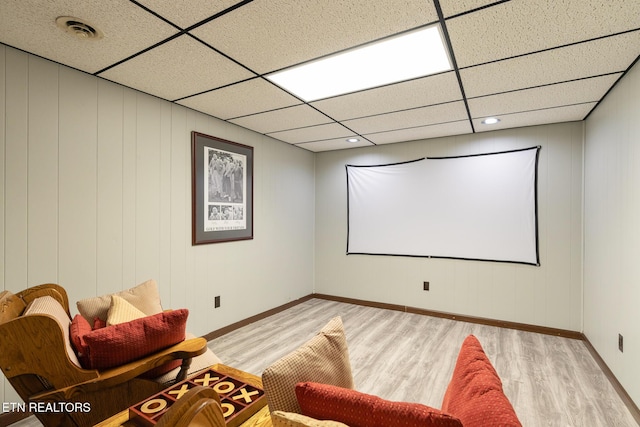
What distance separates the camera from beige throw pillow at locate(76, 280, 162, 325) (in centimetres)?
173

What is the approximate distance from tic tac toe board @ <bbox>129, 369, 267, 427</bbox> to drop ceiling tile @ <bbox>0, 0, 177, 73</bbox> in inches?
69.5

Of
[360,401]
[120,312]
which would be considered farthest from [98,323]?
[360,401]

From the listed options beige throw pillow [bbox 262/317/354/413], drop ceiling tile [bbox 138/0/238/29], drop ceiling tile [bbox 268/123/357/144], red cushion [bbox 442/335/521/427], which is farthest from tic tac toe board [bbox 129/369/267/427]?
drop ceiling tile [bbox 268/123/357/144]

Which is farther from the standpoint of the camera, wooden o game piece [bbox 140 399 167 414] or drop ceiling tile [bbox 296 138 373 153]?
drop ceiling tile [bbox 296 138 373 153]

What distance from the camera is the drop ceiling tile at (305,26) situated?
60.8 inches

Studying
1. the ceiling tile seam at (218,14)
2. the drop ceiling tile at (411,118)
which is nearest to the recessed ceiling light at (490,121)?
the drop ceiling tile at (411,118)

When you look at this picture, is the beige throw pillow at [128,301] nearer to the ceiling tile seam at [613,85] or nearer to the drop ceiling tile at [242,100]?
the drop ceiling tile at [242,100]

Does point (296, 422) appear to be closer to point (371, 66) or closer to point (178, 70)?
point (371, 66)

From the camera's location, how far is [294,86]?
8.20 feet

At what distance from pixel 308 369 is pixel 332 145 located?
384cm

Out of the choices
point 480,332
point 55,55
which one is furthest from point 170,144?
point 480,332

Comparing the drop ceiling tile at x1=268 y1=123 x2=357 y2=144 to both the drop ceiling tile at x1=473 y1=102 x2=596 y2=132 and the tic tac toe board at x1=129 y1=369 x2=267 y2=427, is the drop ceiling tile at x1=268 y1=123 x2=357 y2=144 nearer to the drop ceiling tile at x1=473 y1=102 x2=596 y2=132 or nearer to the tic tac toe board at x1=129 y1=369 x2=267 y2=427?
the drop ceiling tile at x1=473 y1=102 x2=596 y2=132

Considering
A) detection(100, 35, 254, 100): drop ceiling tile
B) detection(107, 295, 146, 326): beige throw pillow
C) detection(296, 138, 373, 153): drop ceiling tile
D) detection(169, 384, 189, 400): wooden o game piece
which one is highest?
detection(100, 35, 254, 100): drop ceiling tile

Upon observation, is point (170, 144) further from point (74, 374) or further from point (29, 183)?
point (74, 374)
